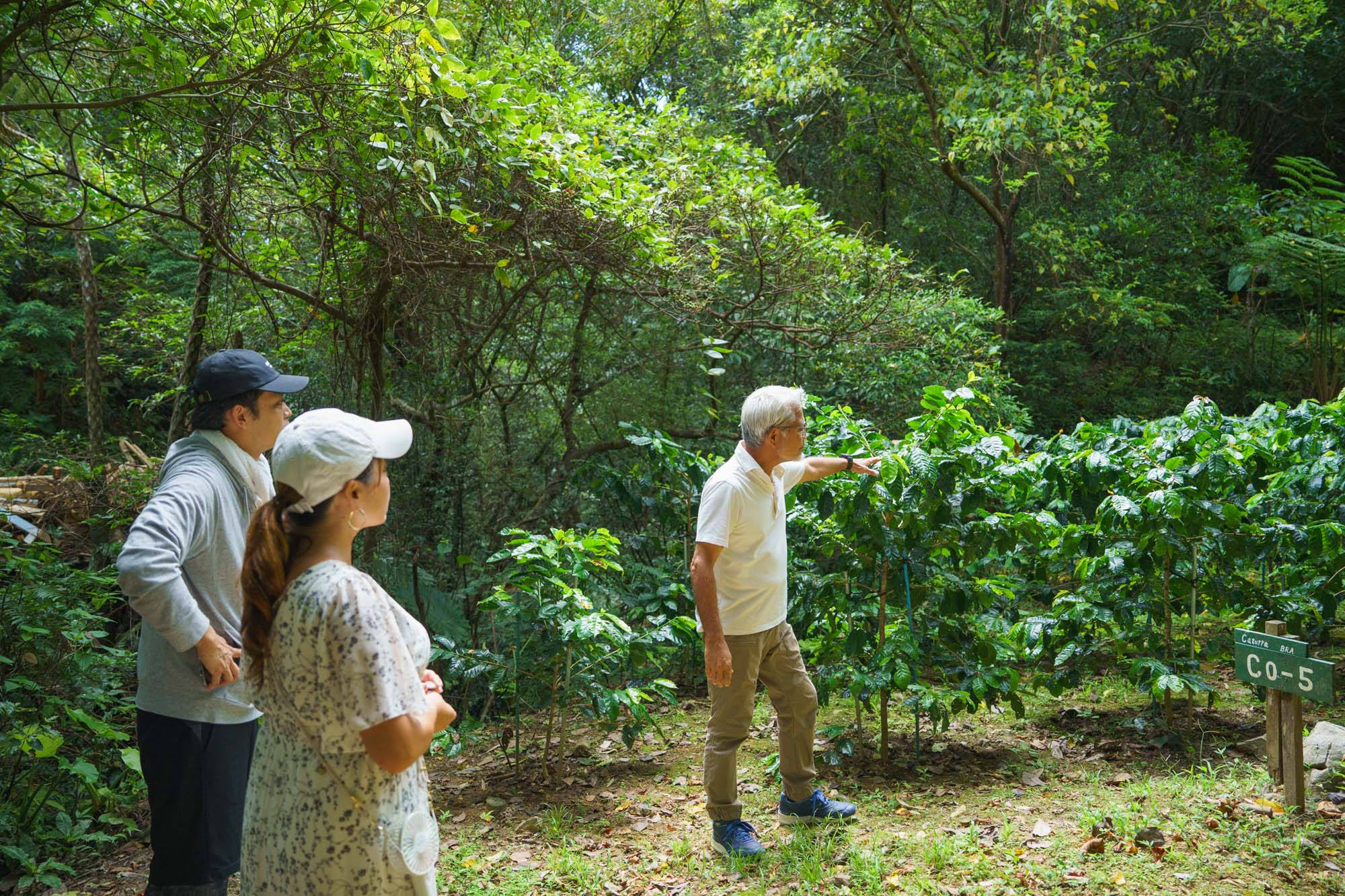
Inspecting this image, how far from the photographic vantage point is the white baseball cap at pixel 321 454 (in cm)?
182

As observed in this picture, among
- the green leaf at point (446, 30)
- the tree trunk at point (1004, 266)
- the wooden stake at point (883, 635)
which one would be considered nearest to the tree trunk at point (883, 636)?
the wooden stake at point (883, 635)

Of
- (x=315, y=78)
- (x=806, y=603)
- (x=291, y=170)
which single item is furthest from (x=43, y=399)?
(x=806, y=603)

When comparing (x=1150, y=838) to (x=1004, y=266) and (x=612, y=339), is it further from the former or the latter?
(x=1004, y=266)

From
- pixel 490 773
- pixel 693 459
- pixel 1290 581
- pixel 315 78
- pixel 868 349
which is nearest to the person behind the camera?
pixel 315 78

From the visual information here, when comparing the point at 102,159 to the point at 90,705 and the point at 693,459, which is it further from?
the point at 693,459

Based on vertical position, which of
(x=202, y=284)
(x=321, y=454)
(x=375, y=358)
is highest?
(x=202, y=284)

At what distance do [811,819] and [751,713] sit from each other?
1.99ft

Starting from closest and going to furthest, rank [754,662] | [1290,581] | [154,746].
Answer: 1. [154,746]
2. [754,662]
3. [1290,581]

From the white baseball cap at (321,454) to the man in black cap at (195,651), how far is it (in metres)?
0.81

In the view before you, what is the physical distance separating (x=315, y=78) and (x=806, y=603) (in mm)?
3268

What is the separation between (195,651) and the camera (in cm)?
254

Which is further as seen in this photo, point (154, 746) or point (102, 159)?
point (102, 159)

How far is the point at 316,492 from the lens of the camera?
6.02 ft

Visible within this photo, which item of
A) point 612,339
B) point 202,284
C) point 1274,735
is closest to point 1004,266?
point 612,339
